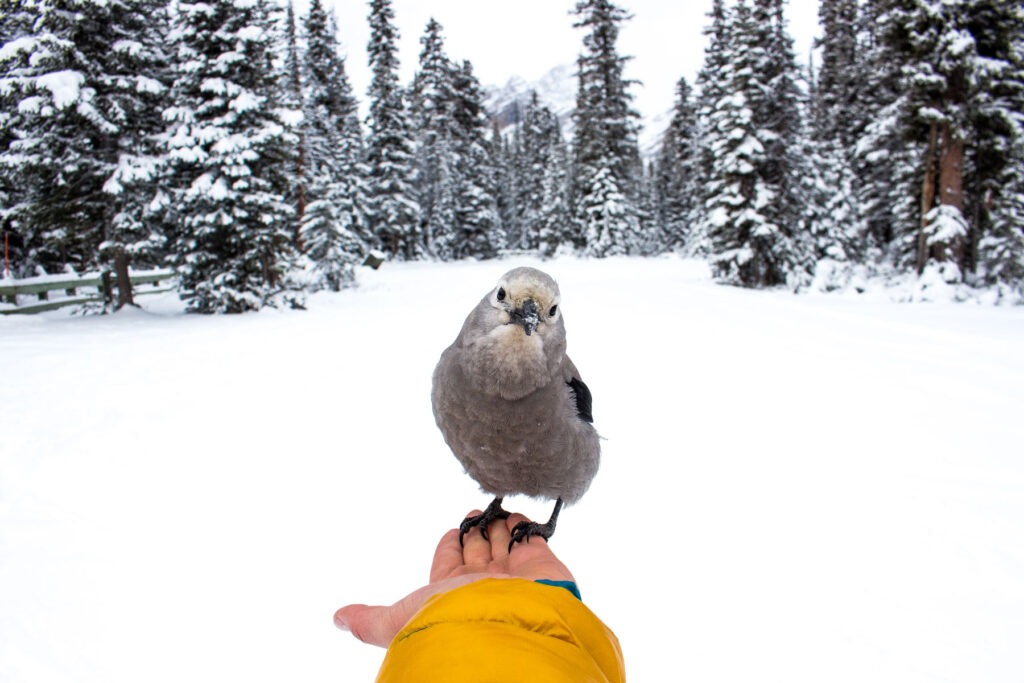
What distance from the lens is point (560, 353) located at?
8.65ft

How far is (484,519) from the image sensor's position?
287 cm

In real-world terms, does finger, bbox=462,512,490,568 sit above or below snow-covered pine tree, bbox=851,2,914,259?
below

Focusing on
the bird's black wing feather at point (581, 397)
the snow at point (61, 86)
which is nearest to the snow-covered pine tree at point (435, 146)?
the snow at point (61, 86)

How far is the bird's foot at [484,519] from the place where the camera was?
280 centimetres

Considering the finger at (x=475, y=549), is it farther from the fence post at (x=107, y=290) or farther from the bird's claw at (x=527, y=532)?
the fence post at (x=107, y=290)

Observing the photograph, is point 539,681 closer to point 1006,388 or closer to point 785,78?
point 1006,388

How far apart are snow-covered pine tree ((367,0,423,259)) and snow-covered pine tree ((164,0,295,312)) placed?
2047cm

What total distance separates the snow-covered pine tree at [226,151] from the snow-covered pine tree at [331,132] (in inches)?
367

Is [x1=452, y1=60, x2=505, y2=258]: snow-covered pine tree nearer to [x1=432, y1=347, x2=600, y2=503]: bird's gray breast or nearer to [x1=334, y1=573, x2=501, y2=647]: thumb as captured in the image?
[x1=432, y1=347, x2=600, y2=503]: bird's gray breast

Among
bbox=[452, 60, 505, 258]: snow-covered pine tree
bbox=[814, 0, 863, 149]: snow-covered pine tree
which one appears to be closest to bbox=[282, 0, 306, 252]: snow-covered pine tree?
bbox=[452, 60, 505, 258]: snow-covered pine tree

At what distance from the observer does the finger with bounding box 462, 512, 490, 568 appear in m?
2.53

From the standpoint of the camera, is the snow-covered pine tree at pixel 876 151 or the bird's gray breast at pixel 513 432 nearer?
the bird's gray breast at pixel 513 432

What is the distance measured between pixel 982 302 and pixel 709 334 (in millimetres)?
8444

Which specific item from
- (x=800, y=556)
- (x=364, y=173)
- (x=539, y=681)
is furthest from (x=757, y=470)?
(x=364, y=173)
